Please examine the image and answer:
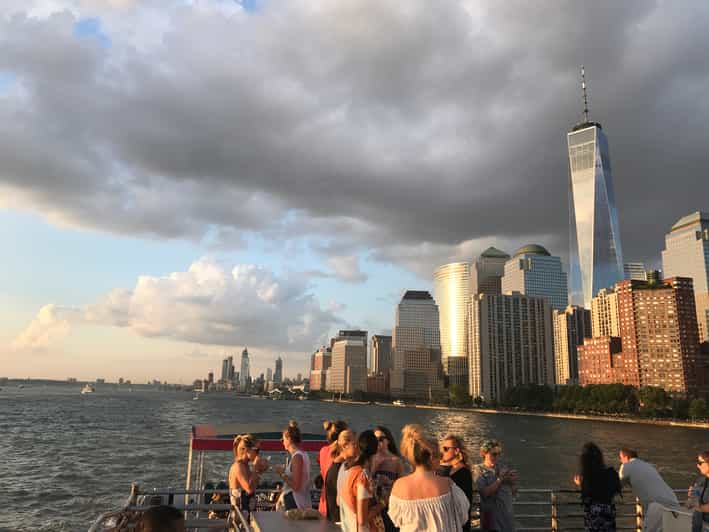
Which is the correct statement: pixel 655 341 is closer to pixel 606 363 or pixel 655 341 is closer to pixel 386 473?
pixel 606 363

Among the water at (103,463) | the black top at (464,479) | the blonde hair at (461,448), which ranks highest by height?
the blonde hair at (461,448)

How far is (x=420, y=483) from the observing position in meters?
4.86

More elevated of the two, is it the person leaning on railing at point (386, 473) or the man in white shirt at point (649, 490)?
the person leaning on railing at point (386, 473)

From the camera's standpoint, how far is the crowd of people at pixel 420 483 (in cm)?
486

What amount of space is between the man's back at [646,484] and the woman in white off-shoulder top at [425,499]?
14.5ft

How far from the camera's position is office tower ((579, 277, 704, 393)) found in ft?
513

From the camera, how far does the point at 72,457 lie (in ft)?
134

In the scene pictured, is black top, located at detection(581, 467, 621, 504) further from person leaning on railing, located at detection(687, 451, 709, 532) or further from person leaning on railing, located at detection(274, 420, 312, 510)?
person leaning on railing, located at detection(274, 420, 312, 510)

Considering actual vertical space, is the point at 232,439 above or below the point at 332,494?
below

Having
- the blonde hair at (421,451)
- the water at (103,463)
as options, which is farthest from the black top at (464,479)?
the water at (103,463)

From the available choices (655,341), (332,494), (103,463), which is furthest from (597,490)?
(655,341)

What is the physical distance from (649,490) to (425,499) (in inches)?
192

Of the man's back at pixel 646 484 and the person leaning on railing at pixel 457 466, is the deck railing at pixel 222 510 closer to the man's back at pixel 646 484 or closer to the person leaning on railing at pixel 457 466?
the man's back at pixel 646 484

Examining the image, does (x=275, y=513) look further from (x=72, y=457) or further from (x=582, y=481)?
(x=72, y=457)
